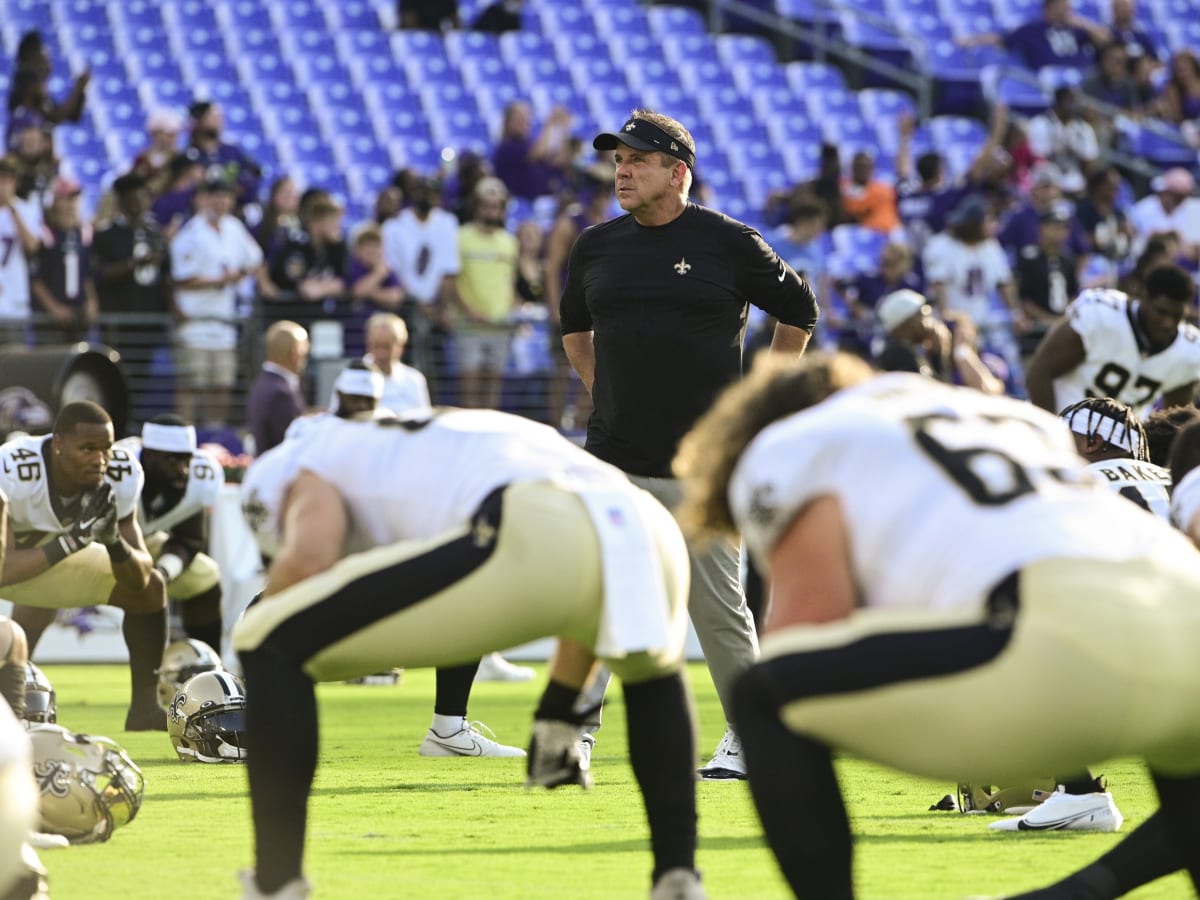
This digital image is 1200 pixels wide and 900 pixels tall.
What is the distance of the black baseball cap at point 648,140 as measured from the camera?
7.62m

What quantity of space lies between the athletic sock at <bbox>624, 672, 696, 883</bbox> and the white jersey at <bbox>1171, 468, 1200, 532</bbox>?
115 centimetres

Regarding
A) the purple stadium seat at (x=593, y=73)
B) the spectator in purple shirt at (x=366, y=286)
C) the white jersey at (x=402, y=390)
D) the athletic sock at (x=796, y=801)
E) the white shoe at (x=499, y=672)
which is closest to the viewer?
the athletic sock at (x=796, y=801)

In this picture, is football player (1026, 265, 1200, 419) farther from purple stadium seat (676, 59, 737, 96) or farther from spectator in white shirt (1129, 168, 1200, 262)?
purple stadium seat (676, 59, 737, 96)

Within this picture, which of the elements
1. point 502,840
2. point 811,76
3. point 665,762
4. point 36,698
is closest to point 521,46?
point 811,76

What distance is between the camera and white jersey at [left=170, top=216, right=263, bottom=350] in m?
15.4

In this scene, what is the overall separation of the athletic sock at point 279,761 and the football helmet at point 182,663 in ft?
18.1

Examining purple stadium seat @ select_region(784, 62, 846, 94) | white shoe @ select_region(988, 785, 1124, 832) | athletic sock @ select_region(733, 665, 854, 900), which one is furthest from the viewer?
purple stadium seat @ select_region(784, 62, 846, 94)

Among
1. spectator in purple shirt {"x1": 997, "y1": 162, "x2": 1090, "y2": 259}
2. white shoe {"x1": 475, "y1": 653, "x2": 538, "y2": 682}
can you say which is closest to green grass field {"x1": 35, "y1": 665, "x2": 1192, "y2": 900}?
white shoe {"x1": 475, "y1": 653, "x2": 538, "y2": 682}

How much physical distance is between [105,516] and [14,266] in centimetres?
621

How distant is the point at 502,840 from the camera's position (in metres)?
6.43

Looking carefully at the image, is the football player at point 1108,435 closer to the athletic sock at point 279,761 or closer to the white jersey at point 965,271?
the athletic sock at point 279,761

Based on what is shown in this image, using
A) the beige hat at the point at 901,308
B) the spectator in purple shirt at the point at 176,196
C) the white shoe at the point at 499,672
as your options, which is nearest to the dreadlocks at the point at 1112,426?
the beige hat at the point at 901,308

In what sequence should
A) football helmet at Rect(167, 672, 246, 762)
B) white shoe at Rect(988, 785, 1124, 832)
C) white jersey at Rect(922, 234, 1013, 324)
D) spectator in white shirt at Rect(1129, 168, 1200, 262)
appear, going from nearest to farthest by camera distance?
white shoe at Rect(988, 785, 1124, 832) → football helmet at Rect(167, 672, 246, 762) → white jersey at Rect(922, 234, 1013, 324) → spectator in white shirt at Rect(1129, 168, 1200, 262)

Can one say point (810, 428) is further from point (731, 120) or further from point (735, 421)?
point (731, 120)
